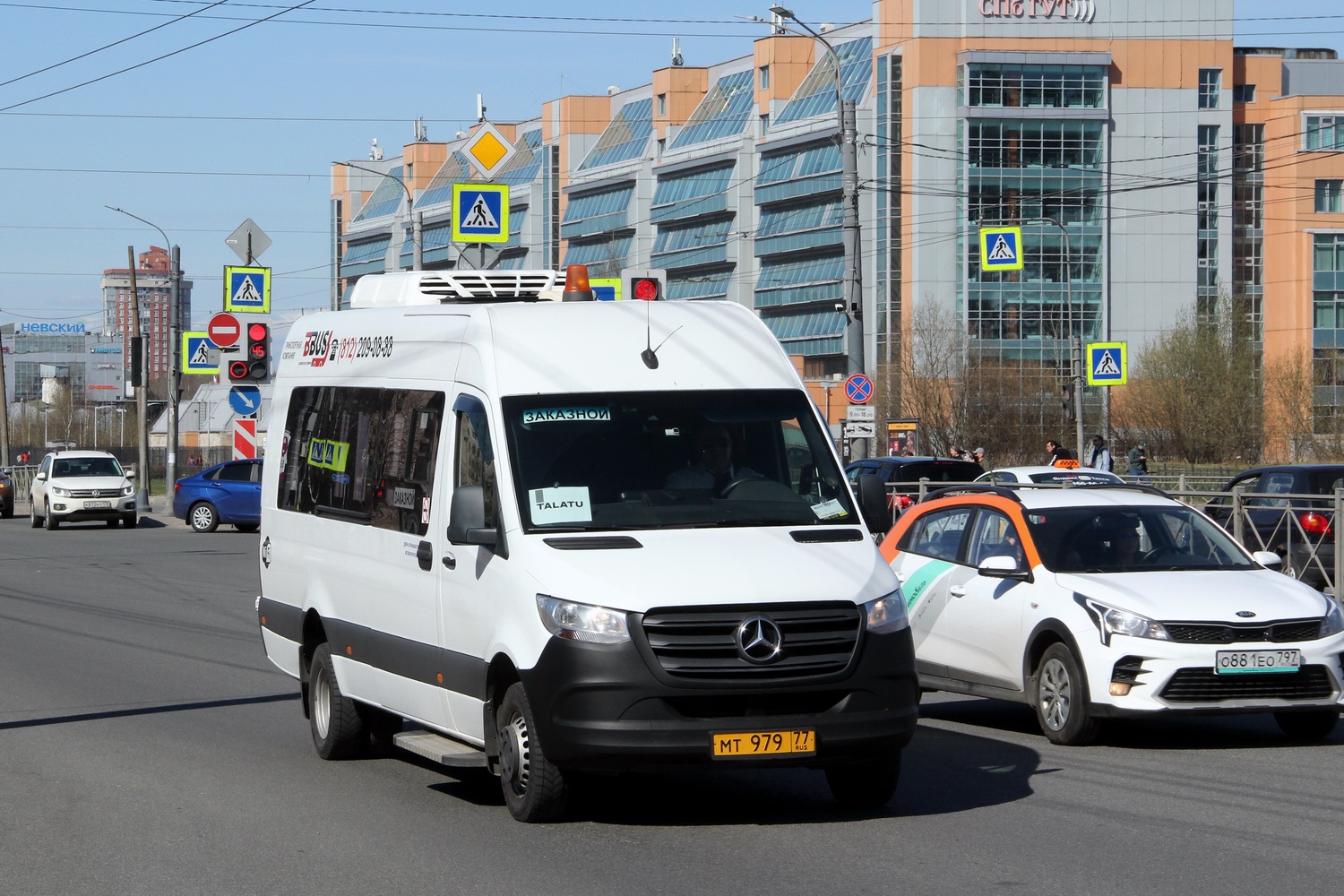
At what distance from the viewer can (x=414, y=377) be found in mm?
9117

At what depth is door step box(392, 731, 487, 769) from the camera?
8.17m

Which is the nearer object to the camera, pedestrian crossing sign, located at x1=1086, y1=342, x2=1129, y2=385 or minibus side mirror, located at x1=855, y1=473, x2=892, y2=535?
minibus side mirror, located at x1=855, y1=473, x2=892, y2=535

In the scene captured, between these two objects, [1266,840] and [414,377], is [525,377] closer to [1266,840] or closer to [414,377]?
[414,377]

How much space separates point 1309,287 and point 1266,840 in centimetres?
9384

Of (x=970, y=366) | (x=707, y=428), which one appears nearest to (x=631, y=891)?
(x=707, y=428)

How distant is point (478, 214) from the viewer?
21.5 m

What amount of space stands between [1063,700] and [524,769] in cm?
403

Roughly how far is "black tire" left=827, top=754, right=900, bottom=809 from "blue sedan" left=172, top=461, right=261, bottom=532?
31364 mm

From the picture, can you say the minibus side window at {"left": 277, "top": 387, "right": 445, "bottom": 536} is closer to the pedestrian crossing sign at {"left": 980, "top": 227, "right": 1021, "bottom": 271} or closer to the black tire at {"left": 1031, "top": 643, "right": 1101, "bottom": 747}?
the black tire at {"left": 1031, "top": 643, "right": 1101, "bottom": 747}

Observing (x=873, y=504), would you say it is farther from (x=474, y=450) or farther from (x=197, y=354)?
(x=197, y=354)

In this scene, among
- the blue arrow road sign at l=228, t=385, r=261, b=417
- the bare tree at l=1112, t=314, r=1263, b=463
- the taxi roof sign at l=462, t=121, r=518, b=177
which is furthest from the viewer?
the bare tree at l=1112, t=314, r=1263, b=463

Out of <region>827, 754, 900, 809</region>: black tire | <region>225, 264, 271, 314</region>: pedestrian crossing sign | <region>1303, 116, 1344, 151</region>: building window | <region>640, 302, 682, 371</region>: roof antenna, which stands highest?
<region>1303, 116, 1344, 151</region>: building window

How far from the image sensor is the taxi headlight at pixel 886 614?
296 inches

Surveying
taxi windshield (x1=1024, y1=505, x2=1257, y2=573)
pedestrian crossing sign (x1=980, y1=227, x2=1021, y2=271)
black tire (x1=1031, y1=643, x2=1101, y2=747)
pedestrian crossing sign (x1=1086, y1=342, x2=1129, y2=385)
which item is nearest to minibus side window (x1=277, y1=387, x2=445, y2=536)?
black tire (x1=1031, y1=643, x2=1101, y2=747)
